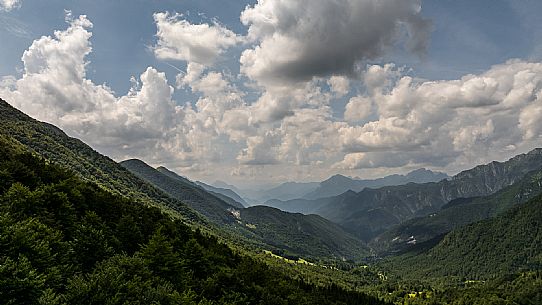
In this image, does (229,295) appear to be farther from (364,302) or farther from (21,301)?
(364,302)

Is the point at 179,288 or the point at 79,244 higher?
the point at 79,244

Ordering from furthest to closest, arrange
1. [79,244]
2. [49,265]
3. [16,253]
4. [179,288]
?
[179,288] → [79,244] → [49,265] → [16,253]

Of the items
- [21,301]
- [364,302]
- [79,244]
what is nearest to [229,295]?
[79,244]

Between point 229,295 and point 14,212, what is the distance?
37.5 metres

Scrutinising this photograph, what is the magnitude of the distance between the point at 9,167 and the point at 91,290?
5582cm

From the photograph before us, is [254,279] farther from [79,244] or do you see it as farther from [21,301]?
[21,301]

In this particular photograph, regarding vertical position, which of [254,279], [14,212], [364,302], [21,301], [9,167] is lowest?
[364,302]

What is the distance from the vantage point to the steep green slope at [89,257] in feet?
108

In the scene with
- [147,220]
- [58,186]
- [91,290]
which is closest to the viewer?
[91,290]

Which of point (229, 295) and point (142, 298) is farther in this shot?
point (229, 295)

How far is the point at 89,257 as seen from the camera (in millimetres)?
52719

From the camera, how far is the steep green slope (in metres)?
33.0

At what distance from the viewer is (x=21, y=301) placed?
29.6m

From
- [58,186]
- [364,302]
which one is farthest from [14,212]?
[364,302]
